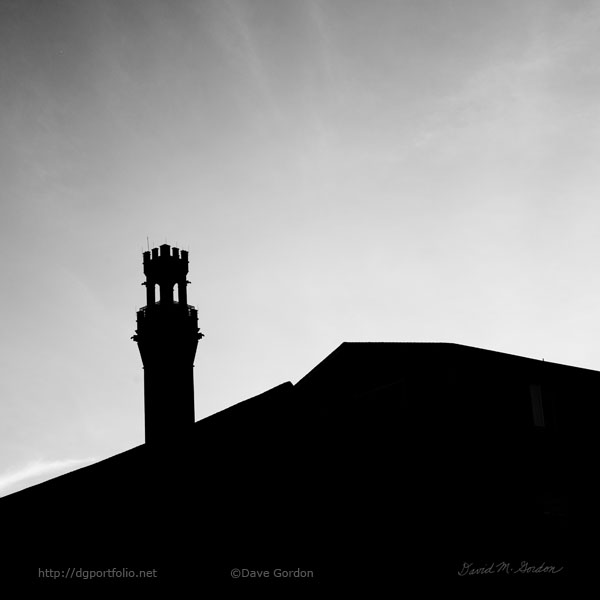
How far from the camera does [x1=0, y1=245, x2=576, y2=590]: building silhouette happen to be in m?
17.6

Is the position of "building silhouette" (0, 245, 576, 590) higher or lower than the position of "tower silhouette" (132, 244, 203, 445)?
lower

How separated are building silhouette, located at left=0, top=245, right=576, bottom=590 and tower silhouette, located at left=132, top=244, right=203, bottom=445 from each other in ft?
67.7

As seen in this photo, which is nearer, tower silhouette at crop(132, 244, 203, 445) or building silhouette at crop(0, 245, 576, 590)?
building silhouette at crop(0, 245, 576, 590)

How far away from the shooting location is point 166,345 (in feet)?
140

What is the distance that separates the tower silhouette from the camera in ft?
136

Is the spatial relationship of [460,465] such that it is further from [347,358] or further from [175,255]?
[175,255]

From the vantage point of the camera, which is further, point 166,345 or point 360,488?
point 166,345

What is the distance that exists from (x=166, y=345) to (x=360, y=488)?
2573cm

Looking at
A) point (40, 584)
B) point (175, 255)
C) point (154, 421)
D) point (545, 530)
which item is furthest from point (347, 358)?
point (175, 255)

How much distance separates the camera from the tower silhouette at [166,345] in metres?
41.5

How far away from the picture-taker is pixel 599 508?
1988cm

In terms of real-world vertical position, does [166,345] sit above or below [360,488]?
above

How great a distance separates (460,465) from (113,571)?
30.6ft

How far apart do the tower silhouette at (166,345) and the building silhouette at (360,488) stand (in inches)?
812
